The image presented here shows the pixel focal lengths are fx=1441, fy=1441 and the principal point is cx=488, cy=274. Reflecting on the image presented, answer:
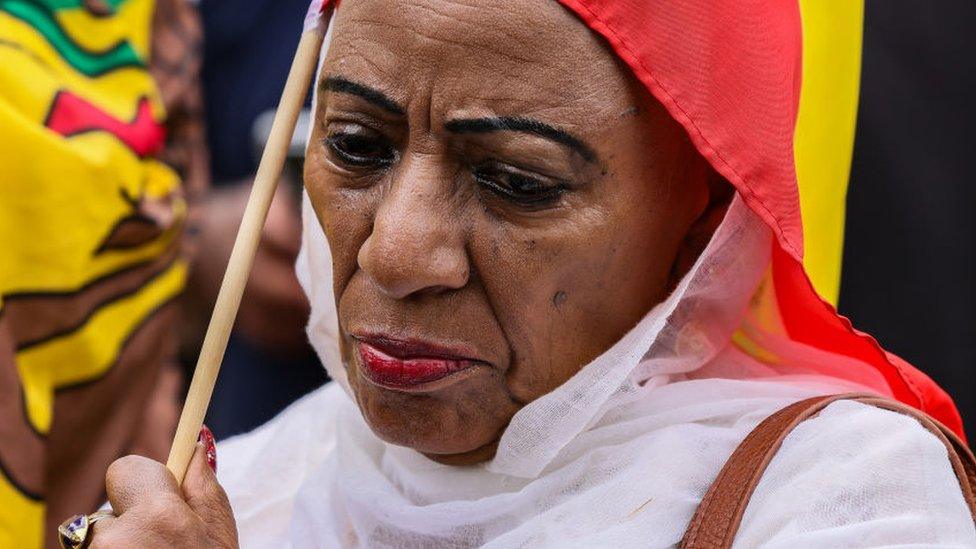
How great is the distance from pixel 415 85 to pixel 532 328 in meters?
0.37

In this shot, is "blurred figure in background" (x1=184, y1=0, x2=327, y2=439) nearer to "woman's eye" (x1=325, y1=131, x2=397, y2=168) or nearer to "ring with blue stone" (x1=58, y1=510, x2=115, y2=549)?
"woman's eye" (x1=325, y1=131, x2=397, y2=168)

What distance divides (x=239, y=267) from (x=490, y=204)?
38cm

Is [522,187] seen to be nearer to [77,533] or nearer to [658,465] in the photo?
[658,465]

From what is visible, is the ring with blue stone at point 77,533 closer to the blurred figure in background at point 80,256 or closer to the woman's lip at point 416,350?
the woman's lip at point 416,350

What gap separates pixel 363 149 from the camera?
6.91 ft

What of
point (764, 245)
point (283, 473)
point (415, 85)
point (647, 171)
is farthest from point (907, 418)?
point (283, 473)

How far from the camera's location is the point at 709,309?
2125 millimetres

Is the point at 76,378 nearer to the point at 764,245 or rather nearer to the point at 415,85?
the point at 415,85

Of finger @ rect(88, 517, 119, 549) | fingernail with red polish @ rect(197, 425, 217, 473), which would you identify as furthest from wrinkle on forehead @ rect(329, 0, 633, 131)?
finger @ rect(88, 517, 119, 549)

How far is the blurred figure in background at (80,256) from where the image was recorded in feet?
8.56

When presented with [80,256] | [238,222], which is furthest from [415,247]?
[238,222]

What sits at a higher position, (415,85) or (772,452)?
(415,85)

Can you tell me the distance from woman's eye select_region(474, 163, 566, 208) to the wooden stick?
1.09 feet

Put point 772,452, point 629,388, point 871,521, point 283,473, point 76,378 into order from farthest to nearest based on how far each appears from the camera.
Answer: point 76,378 → point 283,473 → point 629,388 → point 772,452 → point 871,521
